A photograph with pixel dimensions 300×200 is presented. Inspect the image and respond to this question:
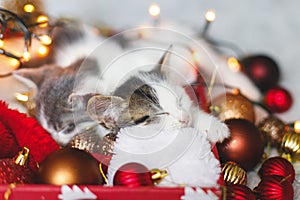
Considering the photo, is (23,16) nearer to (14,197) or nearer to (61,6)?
(61,6)

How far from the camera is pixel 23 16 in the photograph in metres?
1.15

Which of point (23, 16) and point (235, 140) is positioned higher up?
point (23, 16)

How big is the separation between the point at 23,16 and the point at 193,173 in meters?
0.59

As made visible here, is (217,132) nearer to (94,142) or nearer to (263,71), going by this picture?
(94,142)

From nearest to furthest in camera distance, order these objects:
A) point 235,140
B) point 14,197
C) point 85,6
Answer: point 14,197, point 235,140, point 85,6

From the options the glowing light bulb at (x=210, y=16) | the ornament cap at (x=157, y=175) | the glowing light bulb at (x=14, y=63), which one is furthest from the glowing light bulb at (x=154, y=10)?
the ornament cap at (x=157, y=175)

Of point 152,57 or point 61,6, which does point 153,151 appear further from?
point 61,6

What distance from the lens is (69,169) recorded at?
753mm

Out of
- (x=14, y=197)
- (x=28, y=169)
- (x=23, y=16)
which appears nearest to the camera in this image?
(x=14, y=197)

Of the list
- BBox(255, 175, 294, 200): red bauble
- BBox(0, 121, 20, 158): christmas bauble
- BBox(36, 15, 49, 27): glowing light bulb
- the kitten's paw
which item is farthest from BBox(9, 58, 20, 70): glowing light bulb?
BBox(255, 175, 294, 200): red bauble

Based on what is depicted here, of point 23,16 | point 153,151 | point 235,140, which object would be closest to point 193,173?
point 153,151

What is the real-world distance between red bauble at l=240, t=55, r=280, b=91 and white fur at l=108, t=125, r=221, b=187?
1.40 ft

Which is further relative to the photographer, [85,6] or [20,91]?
[85,6]

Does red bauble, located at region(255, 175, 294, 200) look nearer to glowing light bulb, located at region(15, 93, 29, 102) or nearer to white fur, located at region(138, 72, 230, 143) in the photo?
white fur, located at region(138, 72, 230, 143)
